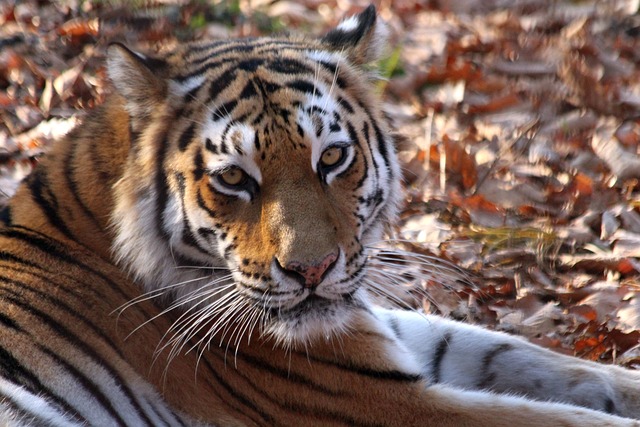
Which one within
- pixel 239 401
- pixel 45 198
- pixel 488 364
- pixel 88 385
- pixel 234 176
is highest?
pixel 234 176

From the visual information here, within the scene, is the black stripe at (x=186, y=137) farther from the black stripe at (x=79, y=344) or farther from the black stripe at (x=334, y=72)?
the black stripe at (x=79, y=344)

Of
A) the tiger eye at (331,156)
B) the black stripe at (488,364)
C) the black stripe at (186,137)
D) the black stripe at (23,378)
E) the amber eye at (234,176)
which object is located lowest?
the black stripe at (488,364)

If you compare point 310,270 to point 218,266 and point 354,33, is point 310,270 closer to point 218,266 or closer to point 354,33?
point 218,266

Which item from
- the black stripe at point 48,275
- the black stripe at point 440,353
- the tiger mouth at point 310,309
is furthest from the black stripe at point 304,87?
the black stripe at point 440,353

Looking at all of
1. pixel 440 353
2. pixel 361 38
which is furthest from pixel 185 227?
pixel 440 353

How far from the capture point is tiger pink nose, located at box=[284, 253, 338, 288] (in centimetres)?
288

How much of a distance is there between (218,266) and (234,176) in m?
0.35

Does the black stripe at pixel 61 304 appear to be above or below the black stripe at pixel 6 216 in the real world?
below

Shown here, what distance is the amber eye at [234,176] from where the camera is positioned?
302 cm

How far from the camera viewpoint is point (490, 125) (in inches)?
232

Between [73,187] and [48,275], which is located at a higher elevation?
[73,187]

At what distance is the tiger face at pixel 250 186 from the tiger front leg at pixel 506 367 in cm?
64

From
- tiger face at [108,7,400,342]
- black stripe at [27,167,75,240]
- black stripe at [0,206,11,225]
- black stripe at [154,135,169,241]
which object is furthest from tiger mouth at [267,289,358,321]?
black stripe at [0,206,11,225]

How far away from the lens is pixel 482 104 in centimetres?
614
